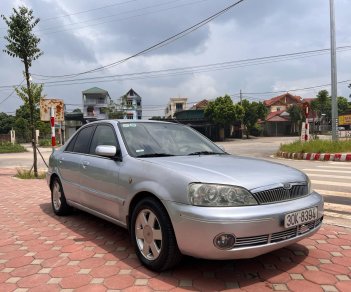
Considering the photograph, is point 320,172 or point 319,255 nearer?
point 319,255

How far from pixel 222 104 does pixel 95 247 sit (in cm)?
4728

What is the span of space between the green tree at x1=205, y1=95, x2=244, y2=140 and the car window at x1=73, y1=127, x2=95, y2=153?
45264mm

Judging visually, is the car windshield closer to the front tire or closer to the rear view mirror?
the rear view mirror

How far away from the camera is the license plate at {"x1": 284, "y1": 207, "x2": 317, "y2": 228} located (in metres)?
3.20

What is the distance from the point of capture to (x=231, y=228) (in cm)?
297

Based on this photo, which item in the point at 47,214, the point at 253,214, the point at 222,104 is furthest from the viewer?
the point at 222,104

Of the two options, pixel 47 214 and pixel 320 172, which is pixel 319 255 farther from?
pixel 320 172

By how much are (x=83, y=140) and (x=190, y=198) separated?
2.72m

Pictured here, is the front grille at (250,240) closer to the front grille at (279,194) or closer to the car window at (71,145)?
the front grille at (279,194)

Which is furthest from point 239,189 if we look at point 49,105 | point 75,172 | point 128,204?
point 49,105

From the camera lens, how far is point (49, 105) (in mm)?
12625

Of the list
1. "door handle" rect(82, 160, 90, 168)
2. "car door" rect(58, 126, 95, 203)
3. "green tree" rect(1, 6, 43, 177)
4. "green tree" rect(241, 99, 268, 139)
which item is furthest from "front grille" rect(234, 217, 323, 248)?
"green tree" rect(241, 99, 268, 139)

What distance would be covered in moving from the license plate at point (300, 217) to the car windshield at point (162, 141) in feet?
4.75

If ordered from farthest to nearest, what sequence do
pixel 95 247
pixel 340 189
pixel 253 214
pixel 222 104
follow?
pixel 222 104 < pixel 340 189 < pixel 95 247 < pixel 253 214
